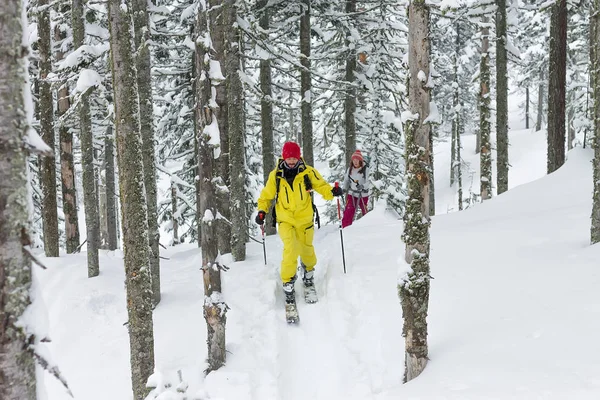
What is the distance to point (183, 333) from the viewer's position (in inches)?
302

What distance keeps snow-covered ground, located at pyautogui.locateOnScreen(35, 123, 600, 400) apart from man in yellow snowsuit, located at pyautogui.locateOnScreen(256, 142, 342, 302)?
2.68 feet

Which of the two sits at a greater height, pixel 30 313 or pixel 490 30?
pixel 490 30

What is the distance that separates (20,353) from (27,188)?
0.85 metres

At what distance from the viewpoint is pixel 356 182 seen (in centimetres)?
1348

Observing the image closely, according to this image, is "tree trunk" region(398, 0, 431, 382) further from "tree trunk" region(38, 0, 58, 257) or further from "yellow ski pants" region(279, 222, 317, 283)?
"tree trunk" region(38, 0, 58, 257)

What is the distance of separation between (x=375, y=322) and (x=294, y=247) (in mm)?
1984

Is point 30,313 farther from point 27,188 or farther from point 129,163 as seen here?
point 129,163

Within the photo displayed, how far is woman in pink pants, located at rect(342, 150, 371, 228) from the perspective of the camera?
43.3 ft

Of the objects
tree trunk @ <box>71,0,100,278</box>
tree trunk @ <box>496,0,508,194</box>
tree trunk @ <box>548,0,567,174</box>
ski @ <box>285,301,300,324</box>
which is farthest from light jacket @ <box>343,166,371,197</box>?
tree trunk @ <box>71,0,100,278</box>

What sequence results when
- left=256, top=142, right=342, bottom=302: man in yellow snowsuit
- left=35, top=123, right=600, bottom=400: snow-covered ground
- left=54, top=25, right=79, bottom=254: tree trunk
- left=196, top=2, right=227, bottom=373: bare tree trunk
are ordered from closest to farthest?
left=35, top=123, right=600, bottom=400: snow-covered ground < left=196, top=2, right=227, bottom=373: bare tree trunk < left=256, top=142, right=342, bottom=302: man in yellow snowsuit < left=54, top=25, right=79, bottom=254: tree trunk

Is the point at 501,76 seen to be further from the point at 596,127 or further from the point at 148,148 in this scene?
the point at 148,148

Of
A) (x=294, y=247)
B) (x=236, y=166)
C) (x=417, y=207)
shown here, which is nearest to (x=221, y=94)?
(x=236, y=166)

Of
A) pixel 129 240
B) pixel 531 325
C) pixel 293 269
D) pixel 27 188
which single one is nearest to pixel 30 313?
pixel 27 188

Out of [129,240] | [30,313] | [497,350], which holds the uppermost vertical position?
[30,313]
